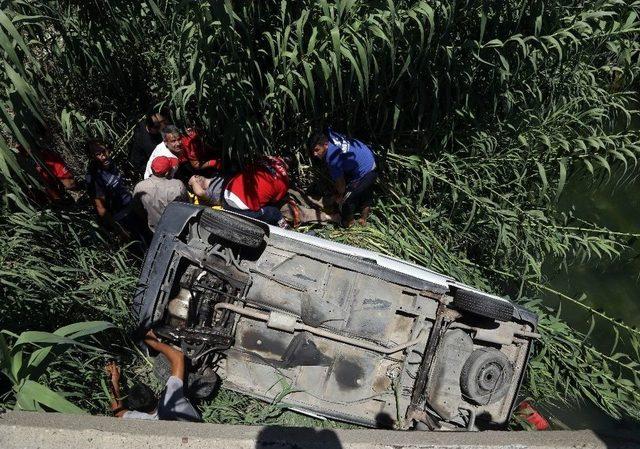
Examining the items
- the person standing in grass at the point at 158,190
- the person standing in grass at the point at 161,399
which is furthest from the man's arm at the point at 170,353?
the person standing in grass at the point at 158,190

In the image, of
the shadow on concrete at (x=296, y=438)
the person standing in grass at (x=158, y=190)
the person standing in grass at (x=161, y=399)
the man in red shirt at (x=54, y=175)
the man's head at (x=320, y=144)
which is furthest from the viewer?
the man's head at (x=320, y=144)

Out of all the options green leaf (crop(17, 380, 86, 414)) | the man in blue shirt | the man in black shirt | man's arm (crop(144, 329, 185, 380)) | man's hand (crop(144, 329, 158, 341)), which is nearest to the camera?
green leaf (crop(17, 380, 86, 414))

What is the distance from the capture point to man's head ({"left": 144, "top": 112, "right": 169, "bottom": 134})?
423 cm

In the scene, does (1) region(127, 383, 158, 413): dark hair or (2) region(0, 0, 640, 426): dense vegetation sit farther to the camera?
(2) region(0, 0, 640, 426): dense vegetation

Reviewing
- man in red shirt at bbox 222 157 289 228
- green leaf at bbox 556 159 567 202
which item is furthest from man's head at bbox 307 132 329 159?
green leaf at bbox 556 159 567 202

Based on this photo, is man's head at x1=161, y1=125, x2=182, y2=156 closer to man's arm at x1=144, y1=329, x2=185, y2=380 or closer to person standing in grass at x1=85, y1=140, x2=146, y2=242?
person standing in grass at x1=85, y1=140, x2=146, y2=242

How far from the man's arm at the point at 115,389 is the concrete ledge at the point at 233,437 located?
0.70m

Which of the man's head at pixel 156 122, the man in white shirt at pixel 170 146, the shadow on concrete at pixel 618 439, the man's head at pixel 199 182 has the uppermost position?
the man's head at pixel 156 122

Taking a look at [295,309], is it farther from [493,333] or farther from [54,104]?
[54,104]

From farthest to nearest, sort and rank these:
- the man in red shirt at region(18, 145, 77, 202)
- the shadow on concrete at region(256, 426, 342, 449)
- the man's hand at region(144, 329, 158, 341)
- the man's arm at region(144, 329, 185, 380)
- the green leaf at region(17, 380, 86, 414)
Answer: the man in red shirt at region(18, 145, 77, 202), the man's hand at region(144, 329, 158, 341), the man's arm at region(144, 329, 185, 380), the shadow on concrete at region(256, 426, 342, 449), the green leaf at region(17, 380, 86, 414)

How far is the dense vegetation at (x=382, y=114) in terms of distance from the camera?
331cm

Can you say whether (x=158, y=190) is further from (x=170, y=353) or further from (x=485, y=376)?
(x=485, y=376)

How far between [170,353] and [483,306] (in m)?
2.18

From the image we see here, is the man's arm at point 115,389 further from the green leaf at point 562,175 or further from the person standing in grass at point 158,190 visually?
the green leaf at point 562,175
